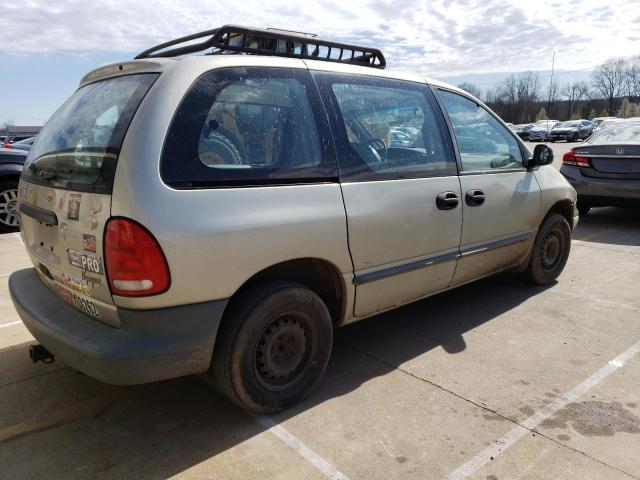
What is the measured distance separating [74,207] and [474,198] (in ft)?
8.45

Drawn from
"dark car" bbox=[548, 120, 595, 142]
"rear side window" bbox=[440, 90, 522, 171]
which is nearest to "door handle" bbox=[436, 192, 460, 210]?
"rear side window" bbox=[440, 90, 522, 171]

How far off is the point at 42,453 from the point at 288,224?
5.36ft

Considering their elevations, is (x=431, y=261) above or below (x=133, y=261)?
below

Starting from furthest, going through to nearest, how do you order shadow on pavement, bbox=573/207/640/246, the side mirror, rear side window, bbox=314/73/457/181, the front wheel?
1. the front wheel
2. shadow on pavement, bbox=573/207/640/246
3. the side mirror
4. rear side window, bbox=314/73/457/181

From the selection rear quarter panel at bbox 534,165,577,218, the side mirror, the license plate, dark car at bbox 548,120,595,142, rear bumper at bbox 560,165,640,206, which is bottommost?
the license plate

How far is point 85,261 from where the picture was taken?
245 centimetres

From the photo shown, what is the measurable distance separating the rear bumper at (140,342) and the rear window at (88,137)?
63cm

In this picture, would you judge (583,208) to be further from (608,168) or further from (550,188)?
(550,188)

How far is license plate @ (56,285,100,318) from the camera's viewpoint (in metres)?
2.49

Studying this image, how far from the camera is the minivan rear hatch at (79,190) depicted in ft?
7.84

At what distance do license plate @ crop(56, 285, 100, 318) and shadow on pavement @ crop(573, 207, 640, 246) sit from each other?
6.43m

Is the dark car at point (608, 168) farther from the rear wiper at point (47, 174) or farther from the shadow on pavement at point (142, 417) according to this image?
the rear wiper at point (47, 174)

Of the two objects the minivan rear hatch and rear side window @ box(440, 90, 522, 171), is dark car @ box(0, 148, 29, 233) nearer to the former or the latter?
the minivan rear hatch

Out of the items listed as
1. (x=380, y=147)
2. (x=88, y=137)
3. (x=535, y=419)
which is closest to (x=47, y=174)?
(x=88, y=137)
